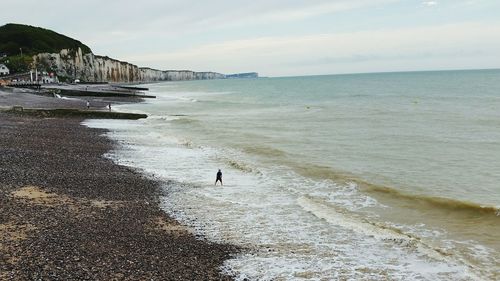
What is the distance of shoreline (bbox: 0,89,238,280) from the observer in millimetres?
10281

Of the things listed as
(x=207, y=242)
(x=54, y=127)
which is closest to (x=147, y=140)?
(x=54, y=127)

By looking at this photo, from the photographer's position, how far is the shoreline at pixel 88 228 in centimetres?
1028

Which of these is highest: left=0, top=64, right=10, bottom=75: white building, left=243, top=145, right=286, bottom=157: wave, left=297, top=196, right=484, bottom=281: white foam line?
left=0, top=64, right=10, bottom=75: white building

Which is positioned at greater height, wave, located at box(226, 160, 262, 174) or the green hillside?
the green hillside

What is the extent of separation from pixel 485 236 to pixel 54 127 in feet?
101

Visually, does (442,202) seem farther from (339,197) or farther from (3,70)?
(3,70)

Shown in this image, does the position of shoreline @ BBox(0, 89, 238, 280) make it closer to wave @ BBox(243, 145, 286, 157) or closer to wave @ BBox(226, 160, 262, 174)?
wave @ BBox(226, 160, 262, 174)

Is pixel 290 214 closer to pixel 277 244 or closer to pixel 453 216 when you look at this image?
pixel 277 244

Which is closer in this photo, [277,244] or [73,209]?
[277,244]

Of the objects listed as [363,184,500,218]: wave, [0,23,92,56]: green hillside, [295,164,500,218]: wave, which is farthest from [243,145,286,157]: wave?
[0,23,92,56]: green hillside

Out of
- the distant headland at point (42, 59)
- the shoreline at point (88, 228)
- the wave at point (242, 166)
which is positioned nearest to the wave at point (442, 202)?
the wave at point (242, 166)

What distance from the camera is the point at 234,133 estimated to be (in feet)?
128

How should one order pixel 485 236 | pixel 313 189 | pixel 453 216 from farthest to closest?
pixel 313 189 → pixel 453 216 → pixel 485 236

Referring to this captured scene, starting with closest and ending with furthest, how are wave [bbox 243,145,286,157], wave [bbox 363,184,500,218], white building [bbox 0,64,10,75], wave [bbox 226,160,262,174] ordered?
wave [bbox 363,184,500,218] → wave [bbox 226,160,262,174] → wave [bbox 243,145,286,157] → white building [bbox 0,64,10,75]
